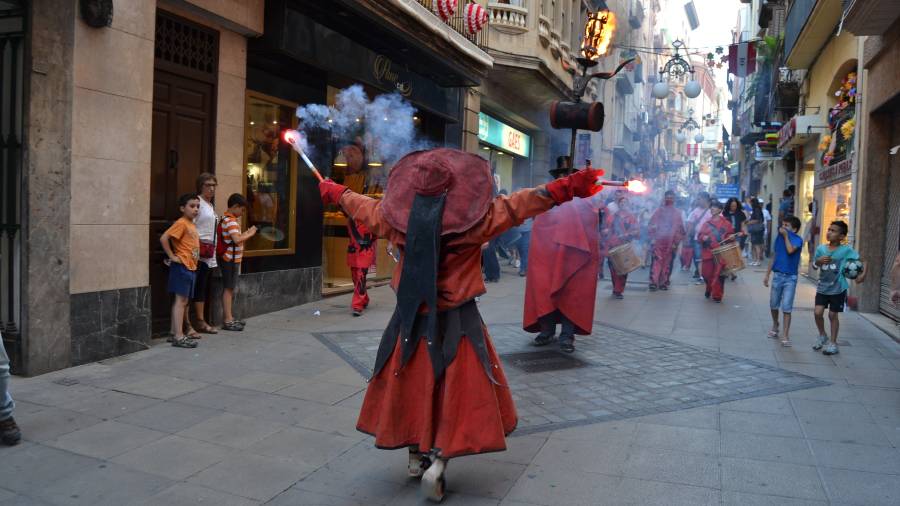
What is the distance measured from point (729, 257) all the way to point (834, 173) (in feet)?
11.9

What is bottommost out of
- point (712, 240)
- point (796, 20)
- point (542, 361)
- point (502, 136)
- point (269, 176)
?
point (542, 361)

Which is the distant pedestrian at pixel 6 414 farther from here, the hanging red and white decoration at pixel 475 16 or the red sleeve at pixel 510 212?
the hanging red and white decoration at pixel 475 16

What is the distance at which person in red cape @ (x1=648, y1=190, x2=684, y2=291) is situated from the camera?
13.1 meters

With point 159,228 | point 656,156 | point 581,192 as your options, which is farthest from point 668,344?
point 656,156

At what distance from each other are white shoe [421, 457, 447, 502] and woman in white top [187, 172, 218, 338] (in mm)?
4524

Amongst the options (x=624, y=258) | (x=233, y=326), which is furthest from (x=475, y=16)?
(x=233, y=326)

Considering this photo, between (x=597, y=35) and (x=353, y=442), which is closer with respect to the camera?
(x=353, y=442)

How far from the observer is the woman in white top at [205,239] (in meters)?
7.36

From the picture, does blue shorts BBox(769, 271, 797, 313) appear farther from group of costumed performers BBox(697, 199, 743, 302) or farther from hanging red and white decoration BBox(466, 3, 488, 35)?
hanging red and white decoration BBox(466, 3, 488, 35)

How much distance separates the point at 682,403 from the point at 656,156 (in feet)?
170

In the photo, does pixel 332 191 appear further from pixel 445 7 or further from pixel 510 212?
pixel 445 7

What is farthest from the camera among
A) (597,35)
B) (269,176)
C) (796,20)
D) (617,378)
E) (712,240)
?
(796,20)

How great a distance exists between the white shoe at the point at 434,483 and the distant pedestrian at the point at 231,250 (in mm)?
4839

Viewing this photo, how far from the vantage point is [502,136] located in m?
19.3
